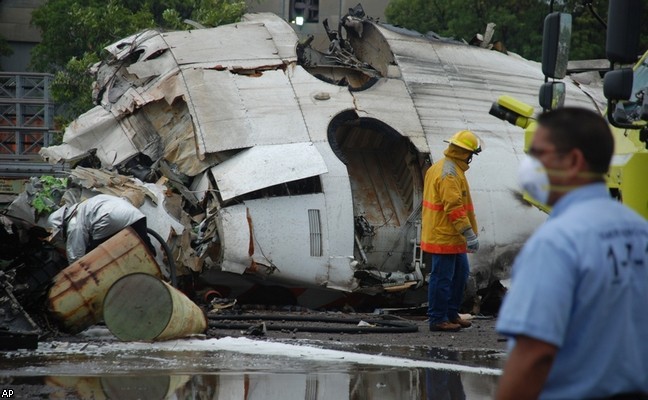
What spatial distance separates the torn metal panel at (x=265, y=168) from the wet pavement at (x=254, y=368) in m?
2.10

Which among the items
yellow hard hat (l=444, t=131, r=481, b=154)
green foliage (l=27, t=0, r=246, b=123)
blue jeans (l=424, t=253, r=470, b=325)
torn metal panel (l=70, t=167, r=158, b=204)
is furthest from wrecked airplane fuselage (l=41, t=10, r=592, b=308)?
green foliage (l=27, t=0, r=246, b=123)

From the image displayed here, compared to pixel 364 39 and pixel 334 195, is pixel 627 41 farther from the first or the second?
pixel 364 39

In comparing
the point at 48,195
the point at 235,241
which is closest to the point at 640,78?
the point at 235,241

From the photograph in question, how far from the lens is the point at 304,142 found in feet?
38.5

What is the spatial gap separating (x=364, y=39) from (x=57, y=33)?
51.4 ft

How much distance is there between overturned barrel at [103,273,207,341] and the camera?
27.3ft

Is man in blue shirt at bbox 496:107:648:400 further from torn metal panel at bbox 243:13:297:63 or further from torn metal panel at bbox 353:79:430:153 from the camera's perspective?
torn metal panel at bbox 243:13:297:63

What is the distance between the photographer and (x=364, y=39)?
13664 mm

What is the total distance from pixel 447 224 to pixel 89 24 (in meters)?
17.8

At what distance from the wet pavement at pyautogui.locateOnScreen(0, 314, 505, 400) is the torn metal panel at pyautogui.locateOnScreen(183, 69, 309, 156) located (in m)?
2.71

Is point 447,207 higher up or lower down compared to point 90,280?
higher up

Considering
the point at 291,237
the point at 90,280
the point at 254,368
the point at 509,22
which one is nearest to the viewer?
the point at 254,368

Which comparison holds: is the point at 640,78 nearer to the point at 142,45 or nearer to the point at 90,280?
the point at 90,280

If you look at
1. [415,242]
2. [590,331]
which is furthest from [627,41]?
[415,242]
